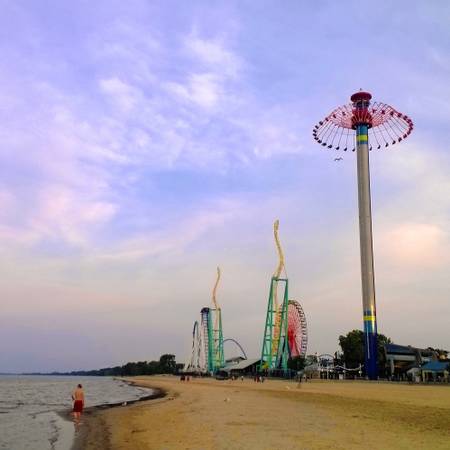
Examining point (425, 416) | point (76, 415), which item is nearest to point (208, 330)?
point (76, 415)

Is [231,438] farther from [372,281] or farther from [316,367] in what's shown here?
[316,367]

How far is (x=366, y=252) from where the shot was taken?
253 ft

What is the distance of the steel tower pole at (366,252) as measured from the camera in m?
73.8

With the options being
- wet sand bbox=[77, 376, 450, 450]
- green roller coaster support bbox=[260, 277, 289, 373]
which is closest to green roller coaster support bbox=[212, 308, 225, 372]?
green roller coaster support bbox=[260, 277, 289, 373]

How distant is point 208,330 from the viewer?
15375 centimetres

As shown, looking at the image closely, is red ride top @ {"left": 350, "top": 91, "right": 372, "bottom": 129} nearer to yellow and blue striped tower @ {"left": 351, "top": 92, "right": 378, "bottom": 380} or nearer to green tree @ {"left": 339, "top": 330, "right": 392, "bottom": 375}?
yellow and blue striped tower @ {"left": 351, "top": 92, "right": 378, "bottom": 380}

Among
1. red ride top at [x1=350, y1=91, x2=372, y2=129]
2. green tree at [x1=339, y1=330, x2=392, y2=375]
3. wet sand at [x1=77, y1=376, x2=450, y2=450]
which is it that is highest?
red ride top at [x1=350, y1=91, x2=372, y2=129]

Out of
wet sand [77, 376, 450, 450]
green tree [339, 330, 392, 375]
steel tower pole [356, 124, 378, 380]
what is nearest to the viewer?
wet sand [77, 376, 450, 450]

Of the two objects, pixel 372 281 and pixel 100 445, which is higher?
pixel 372 281

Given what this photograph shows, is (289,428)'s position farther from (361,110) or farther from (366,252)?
(361,110)

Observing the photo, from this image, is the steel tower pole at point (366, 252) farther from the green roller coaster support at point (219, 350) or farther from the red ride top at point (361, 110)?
the green roller coaster support at point (219, 350)

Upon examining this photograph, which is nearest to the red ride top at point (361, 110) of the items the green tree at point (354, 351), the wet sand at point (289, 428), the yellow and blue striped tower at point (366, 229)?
the yellow and blue striped tower at point (366, 229)

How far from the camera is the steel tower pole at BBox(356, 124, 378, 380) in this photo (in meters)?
73.8

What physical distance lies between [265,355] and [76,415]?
7955 centimetres
